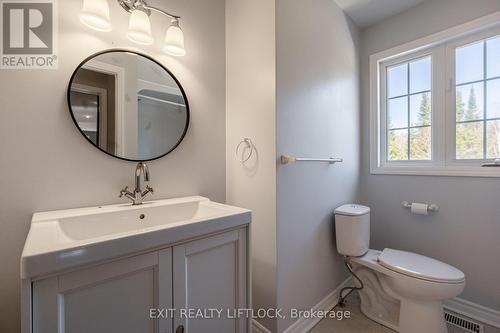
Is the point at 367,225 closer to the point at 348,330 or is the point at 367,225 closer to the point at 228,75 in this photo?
the point at 348,330

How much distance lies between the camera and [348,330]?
1421mm

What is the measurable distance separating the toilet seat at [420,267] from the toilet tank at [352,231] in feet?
0.47

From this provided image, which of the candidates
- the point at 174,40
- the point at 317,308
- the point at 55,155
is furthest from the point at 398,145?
the point at 55,155

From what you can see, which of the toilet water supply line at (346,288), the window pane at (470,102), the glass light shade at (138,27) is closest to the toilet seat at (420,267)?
the toilet water supply line at (346,288)

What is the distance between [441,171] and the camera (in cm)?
164

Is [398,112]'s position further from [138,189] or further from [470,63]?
[138,189]

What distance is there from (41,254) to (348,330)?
1731 mm

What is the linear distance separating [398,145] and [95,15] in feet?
7.77

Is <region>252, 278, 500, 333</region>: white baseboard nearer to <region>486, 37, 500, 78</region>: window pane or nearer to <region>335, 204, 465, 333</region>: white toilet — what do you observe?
<region>335, 204, 465, 333</region>: white toilet

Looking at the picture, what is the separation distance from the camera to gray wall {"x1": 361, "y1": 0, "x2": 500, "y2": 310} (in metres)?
1.46

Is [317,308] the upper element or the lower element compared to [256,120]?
lower

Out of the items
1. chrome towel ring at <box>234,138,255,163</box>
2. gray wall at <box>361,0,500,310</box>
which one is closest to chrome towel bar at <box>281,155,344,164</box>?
chrome towel ring at <box>234,138,255,163</box>

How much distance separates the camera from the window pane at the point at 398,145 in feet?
6.29

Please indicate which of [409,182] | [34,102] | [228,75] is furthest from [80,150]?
[409,182]
